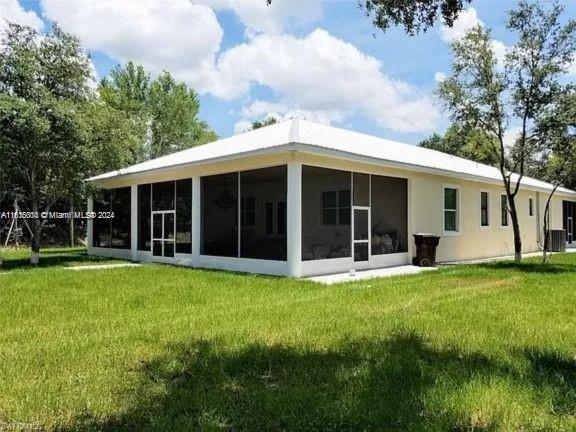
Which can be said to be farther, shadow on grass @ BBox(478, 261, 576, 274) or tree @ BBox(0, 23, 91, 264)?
tree @ BBox(0, 23, 91, 264)

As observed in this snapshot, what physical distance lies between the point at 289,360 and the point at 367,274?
26.8 ft

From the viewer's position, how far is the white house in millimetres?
12633

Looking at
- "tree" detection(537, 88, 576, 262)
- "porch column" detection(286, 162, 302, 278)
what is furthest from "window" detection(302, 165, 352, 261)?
"tree" detection(537, 88, 576, 262)

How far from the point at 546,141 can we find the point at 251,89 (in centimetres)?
2412

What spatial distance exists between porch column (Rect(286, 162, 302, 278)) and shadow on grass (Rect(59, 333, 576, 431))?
6.49 meters

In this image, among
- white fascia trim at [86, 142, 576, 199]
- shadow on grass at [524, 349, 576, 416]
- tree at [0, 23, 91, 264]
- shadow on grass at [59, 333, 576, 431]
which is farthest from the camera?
tree at [0, 23, 91, 264]

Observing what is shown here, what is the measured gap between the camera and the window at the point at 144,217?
17.7m

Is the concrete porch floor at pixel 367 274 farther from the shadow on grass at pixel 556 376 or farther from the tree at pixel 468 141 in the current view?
the shadow on grass at pixel 556 376

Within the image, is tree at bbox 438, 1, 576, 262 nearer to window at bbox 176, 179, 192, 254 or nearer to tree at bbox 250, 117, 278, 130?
window at bbox 176, 179, 192, 254

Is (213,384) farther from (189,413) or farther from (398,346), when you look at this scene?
(398,346)

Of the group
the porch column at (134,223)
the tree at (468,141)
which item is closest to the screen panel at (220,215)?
the porch column at (134,223)

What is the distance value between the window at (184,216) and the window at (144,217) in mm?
1976

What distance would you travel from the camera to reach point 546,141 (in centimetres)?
1480

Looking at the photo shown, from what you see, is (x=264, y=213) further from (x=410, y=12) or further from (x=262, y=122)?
(x=262, y=122)
